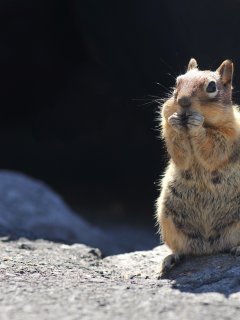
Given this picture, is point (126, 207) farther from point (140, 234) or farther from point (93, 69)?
point (93, 69)

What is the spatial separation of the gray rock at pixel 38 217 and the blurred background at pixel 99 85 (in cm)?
100

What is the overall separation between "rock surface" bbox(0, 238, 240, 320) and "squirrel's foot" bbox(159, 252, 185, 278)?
0.06 m

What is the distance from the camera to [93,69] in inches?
273

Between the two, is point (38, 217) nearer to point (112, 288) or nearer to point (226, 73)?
point (112, 288)

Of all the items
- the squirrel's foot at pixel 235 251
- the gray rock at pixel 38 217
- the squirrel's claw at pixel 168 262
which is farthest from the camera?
the gray rock at pixel 38 217

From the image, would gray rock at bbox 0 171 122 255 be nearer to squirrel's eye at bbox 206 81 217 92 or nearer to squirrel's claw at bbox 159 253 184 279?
squirrel's claw at bbox 159 253 184 279

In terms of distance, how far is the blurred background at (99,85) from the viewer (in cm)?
557

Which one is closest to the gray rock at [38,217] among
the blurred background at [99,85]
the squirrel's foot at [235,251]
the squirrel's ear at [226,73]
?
the blurred background at [99,85]

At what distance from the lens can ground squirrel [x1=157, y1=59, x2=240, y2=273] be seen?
3.36 metres

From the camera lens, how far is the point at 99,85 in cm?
694

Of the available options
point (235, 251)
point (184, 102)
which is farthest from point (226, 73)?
point (235, 251)

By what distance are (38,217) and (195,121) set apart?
14.1 feet

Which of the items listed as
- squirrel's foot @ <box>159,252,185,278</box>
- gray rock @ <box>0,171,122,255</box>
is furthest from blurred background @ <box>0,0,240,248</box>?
squirrel's foot @ <box>159,252,185,278</box>

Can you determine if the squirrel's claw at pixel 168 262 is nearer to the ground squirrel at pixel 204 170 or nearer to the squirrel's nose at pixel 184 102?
the ground squirrel at pixel 204 170
